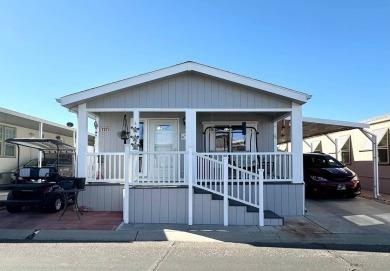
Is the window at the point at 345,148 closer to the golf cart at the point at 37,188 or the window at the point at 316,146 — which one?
the window at the point at 316,146

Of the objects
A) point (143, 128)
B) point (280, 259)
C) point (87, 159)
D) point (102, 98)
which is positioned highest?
point (102, 98)

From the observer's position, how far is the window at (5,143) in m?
15.7

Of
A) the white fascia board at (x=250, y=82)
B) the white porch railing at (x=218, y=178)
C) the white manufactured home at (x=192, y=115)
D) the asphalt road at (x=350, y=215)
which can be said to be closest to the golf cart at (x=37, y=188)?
the white manufactured home at (x=192, y=115)

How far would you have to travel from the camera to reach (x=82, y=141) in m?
9.86

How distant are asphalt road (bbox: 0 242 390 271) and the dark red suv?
6435 millimetres

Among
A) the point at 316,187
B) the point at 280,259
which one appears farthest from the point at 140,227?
the point at 316,187

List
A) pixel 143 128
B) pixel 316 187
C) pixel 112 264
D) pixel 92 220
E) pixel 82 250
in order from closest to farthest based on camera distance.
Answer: pixel 112 264
pixel 82 250
pixel 92 220
pixel 143 128
pixel 316 187

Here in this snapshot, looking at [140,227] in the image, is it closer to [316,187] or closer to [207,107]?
[207,107]

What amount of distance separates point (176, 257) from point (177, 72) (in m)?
5.40

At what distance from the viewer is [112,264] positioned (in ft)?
17.4

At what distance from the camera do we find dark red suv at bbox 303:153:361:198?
40.5ft

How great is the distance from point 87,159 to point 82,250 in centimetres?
410

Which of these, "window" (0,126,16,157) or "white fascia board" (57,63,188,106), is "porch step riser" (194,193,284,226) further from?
"window" (0,126,16,157)

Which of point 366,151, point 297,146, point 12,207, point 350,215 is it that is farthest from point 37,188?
point 366,151
